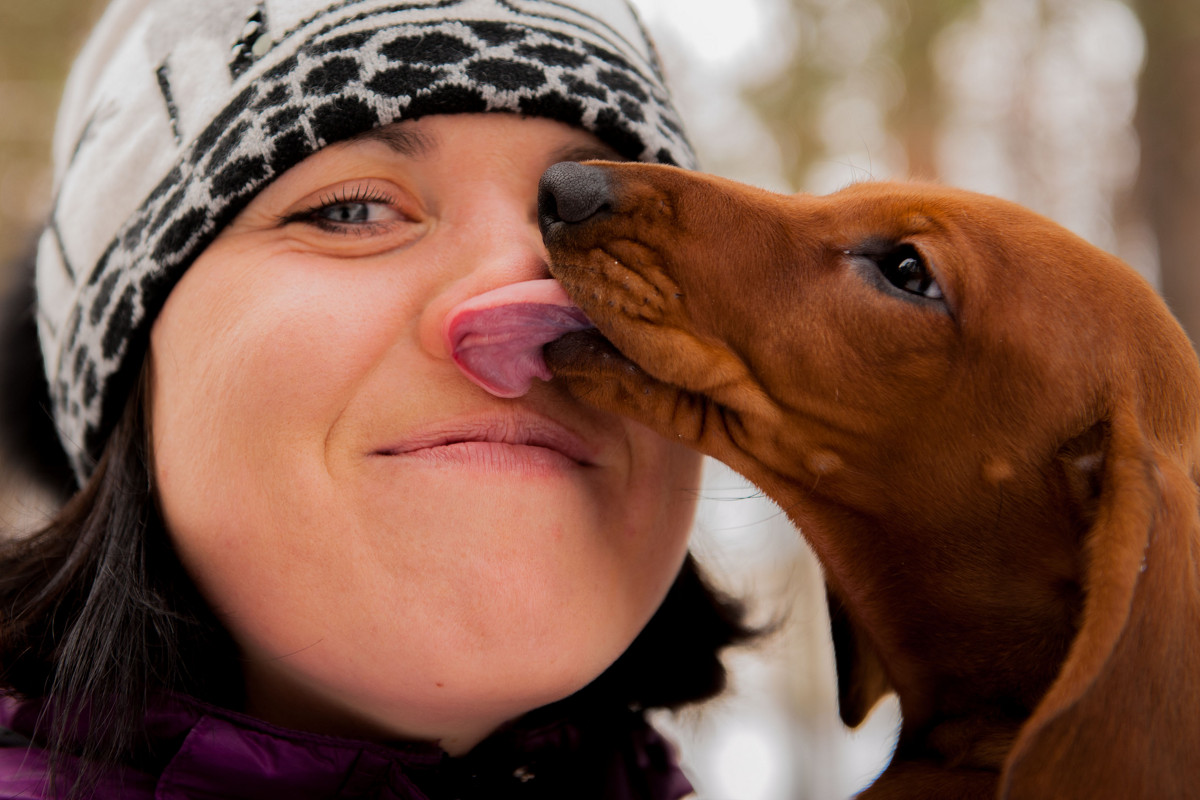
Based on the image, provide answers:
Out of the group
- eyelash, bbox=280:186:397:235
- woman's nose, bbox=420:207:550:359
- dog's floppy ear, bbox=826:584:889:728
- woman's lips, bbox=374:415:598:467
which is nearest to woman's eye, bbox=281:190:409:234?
eyelash, bbox=280:186:397:235

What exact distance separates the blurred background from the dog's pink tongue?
977mm

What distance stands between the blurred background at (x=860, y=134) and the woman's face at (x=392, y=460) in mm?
938

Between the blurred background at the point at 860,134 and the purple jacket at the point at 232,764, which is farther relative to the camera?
the blurred background at the point at 860,134

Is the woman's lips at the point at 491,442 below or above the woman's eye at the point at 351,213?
below

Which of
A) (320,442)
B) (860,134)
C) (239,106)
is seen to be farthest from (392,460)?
(860,134)

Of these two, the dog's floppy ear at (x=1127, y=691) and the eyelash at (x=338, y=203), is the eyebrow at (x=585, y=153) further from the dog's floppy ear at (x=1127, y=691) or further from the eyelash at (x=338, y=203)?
the dog's floppy ear at (x=1127, y=691)

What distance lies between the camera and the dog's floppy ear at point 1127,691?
4.03 feet

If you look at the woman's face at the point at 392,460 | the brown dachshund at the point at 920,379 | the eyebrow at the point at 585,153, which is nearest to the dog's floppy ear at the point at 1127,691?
the brown dachshund at the point at 920,379

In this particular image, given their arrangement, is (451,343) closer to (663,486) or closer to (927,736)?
(663,486)

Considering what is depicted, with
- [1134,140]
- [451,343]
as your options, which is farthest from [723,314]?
[1134,140]

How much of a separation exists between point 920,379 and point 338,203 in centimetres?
109

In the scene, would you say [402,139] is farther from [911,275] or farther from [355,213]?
[911,275]

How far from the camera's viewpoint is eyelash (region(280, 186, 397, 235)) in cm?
169

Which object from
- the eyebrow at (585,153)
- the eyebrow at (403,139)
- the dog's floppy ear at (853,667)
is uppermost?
the eyebrow at (403,139)
